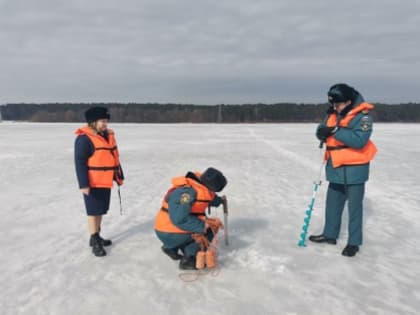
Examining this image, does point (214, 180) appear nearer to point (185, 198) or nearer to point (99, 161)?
point (185, 198)

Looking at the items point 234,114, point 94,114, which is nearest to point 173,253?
point 94,114

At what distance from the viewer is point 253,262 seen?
4.15 meters

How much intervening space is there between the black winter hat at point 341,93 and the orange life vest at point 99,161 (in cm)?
281

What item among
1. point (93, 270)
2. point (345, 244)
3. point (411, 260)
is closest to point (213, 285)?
point (93, 270)

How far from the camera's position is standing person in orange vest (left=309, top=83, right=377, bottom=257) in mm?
3998

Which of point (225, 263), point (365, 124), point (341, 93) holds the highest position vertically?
point (341, 93)

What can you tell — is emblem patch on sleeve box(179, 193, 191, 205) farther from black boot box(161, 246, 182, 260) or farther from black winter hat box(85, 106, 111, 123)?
black winter hat box(85, 106, 111, 123)

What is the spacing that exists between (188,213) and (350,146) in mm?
2061

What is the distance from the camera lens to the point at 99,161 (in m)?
4.22

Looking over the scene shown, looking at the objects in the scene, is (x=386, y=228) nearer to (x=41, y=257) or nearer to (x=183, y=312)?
(x=183, y=312)

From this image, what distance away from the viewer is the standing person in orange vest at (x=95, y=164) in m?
4.12

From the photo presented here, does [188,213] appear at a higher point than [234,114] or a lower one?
lower

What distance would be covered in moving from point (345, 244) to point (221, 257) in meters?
1.79

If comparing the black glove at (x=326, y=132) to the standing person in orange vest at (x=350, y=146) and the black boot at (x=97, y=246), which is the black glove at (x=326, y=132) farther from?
the black boot at (x=97, y=246)
